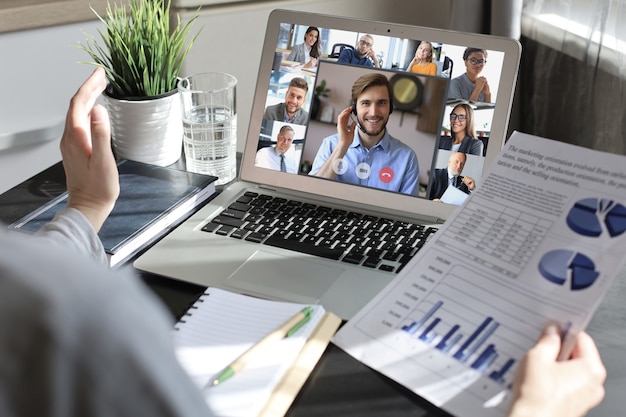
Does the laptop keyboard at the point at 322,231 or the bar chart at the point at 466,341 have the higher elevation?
the bar chart at the point at 466,341

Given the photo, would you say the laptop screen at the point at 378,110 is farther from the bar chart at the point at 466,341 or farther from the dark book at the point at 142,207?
the bar chart at the point at 466,341

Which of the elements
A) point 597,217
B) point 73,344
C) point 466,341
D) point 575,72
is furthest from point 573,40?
point 73,344

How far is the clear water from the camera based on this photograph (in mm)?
1395

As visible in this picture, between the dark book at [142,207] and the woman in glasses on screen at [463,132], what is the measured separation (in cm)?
42

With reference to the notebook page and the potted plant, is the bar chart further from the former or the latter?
the potted plant

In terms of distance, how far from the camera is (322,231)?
1.21m

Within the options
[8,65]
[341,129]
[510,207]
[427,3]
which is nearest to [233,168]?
[341,129]

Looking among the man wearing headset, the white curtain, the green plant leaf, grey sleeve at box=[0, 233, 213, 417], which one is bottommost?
the white curtain

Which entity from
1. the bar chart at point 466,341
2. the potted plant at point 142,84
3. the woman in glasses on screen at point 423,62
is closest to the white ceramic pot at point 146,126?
the potted plant at point 142,84

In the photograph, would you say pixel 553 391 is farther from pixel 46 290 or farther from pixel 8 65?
pixel 8 65

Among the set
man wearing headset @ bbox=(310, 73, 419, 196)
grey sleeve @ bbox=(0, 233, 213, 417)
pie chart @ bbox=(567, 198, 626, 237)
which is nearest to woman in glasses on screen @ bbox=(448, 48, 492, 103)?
man wearing headset @ bbox=(310, 73, 419, 196)

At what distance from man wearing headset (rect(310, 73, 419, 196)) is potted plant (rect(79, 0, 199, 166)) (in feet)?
1.16

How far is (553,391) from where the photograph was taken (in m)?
0.77

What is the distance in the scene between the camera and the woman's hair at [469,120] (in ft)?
3.96
